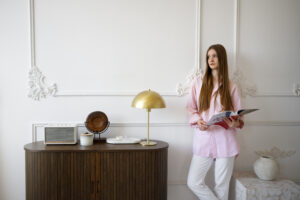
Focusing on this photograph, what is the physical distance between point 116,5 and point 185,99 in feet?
3.98

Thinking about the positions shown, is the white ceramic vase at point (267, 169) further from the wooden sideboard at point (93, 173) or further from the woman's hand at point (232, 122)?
the wooden sideboard at point (93, 173)

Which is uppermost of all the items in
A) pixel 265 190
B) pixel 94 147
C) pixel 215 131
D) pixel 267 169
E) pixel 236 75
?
pixel 236 75

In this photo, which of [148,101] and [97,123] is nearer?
[148,101]

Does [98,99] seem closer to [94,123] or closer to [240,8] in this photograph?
[94,123]

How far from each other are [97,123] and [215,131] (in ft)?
3.70

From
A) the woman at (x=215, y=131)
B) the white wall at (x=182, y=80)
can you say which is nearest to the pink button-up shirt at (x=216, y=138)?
the woman at (x=215, y=131)

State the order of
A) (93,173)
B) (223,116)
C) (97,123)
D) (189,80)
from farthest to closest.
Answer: (189,80)
(97,123)
(93,173)
(223,116)

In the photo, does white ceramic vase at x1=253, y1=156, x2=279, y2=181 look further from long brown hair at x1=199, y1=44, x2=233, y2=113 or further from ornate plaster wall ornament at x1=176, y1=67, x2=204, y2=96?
ornate plaster wall ornament at x1=176, y1=67, x2=204, y2=96

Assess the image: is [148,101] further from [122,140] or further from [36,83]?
[36,83]

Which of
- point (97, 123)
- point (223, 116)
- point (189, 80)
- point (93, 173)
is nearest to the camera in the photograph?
point (223, 116)

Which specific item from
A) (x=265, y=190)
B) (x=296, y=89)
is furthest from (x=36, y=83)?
(x=296, y=89)

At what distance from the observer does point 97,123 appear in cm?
213

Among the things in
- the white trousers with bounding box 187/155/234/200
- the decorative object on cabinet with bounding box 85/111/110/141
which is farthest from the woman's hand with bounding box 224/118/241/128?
the decorative object on cabinet with bounding box 85/111/110/141

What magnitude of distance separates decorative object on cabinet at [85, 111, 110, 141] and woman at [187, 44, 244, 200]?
2.78 ft
